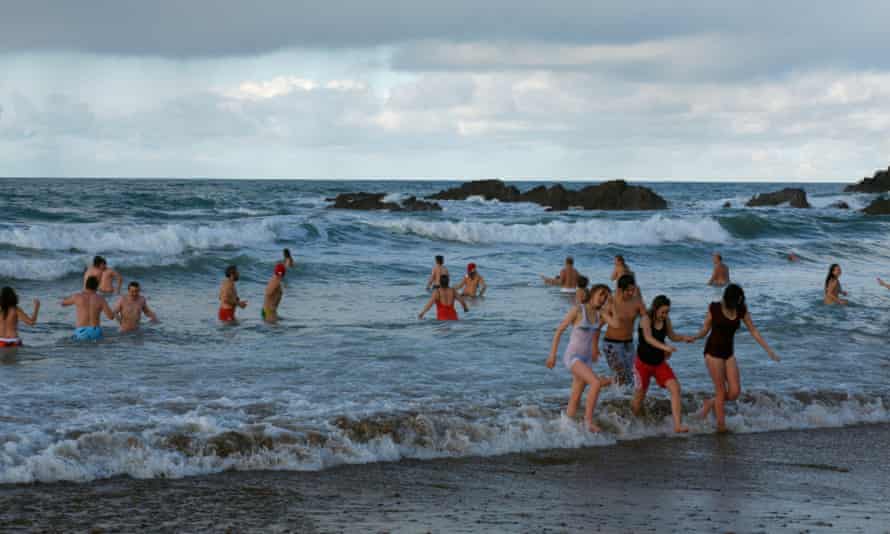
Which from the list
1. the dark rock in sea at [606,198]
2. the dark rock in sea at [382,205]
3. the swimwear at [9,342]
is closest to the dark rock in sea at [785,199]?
the dark rock in sea at [606,198]

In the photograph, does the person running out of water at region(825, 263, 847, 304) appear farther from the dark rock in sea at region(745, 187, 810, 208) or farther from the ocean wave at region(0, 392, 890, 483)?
the dark rock in sea at region(745, 187, 810, 208)

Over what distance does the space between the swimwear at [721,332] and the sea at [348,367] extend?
824 millimetres

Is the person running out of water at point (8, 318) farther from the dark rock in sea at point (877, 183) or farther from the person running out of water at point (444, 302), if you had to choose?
the dark rock in sea at point (877, 183)

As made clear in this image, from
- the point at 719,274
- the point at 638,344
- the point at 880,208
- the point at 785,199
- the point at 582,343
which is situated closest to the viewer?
the point at 582,343

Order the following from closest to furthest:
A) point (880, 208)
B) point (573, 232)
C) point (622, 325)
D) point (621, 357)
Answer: point (622, 325) → point (621, 357) → point (573, 232) → point (880, 208)

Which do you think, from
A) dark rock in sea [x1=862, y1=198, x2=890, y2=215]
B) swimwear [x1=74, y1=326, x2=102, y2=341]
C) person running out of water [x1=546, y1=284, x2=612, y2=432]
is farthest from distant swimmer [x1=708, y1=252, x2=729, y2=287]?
dark rock in sea [x1=862, y1=198, x2=890, y2=215]

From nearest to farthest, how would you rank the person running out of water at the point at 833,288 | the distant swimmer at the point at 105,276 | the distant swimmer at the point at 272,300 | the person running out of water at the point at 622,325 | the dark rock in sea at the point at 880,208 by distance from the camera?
the person running out of water at the point at 622,325 → the distant swimmer at the point at 272,300 → the distant swimmer at the point at 105,276 → the person running out of water at the point at 833,288 → the dark rock in sea at the point at 880,208

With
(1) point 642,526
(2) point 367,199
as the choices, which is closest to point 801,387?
(1) point 642,526

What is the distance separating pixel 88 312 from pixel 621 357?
27.4ft

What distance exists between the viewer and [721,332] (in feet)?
30.9

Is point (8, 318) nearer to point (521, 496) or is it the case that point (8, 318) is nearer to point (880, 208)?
point (521, 496)

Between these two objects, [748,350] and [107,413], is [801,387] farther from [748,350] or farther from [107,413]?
[107,413]

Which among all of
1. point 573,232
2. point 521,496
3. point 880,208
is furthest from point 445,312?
point 880,208

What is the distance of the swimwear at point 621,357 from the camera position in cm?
1011
